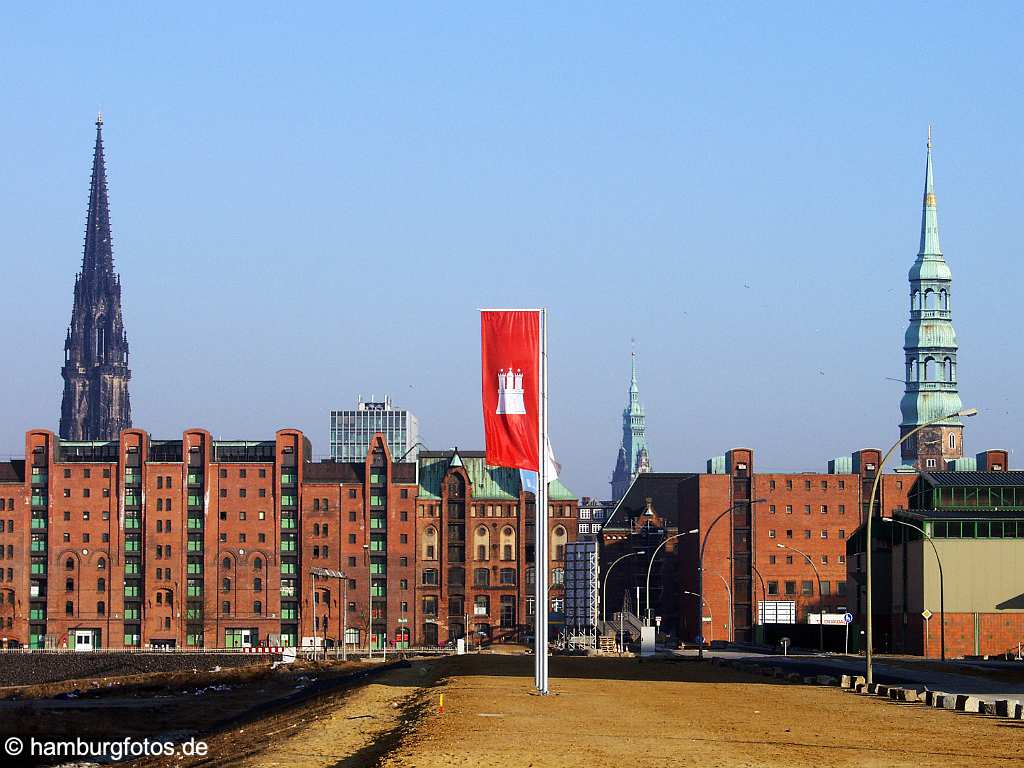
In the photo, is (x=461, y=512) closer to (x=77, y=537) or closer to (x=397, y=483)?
(x=397, y=483)

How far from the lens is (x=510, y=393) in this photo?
48.4 meters

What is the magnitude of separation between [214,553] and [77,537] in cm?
1570

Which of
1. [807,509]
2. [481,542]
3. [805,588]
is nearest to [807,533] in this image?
[807,509]

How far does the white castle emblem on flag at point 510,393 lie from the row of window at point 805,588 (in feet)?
488

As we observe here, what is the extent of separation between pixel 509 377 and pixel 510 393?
47 cm

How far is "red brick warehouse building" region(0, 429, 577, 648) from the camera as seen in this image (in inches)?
7352

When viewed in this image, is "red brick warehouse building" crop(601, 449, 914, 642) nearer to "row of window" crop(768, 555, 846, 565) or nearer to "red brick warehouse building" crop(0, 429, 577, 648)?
"row of window" crop(768, 555, 846, 565)

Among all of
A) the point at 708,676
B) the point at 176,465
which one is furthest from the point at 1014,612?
the point at 176,465

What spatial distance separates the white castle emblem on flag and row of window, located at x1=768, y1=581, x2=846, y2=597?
148808 millimetres

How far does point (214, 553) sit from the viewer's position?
18812cm

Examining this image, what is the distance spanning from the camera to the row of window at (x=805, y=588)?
193 meters

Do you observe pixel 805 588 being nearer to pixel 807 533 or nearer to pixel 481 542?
pixel 807 533

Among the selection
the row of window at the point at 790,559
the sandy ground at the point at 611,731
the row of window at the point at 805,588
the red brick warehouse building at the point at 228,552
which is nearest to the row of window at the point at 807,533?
the row of window at the point at 790,559

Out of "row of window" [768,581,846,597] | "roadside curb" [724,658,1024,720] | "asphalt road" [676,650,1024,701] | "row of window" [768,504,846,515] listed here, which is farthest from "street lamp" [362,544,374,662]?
"roadside curb" [724,658,1024,720]
